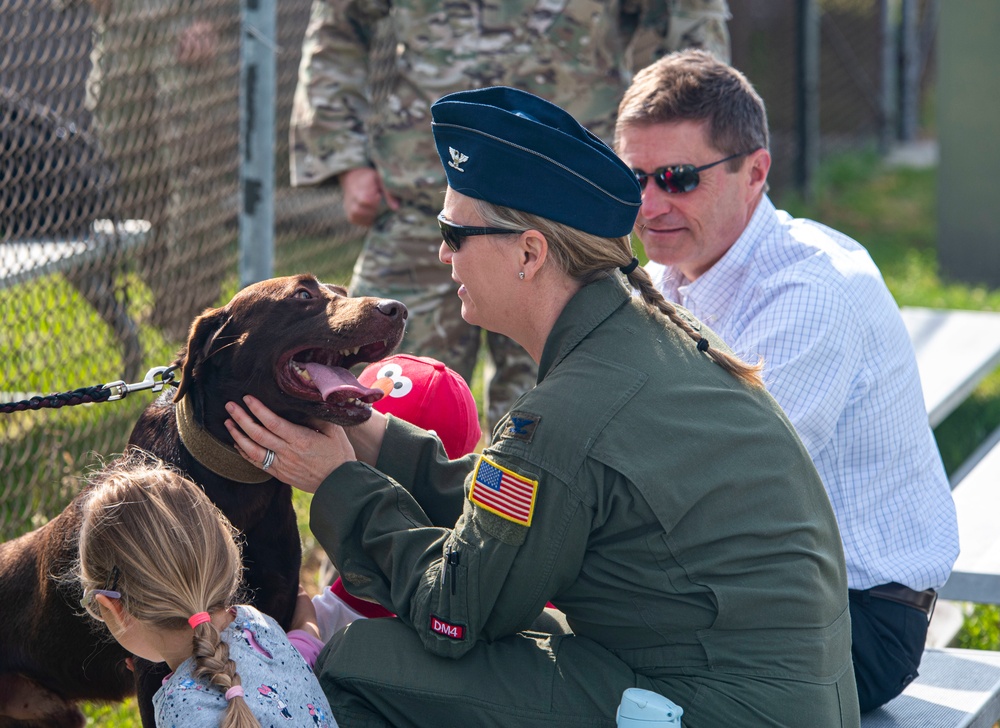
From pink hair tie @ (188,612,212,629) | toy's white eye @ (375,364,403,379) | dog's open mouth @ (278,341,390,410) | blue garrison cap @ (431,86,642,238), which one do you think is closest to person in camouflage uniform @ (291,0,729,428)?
toy's white eye @ (375,364,403,379)

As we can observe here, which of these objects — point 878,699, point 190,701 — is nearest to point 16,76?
point 190,701

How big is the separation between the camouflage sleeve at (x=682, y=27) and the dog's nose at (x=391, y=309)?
2.15m

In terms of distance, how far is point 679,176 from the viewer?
2.96 m

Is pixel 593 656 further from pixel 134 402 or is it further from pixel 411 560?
pixel 134 402

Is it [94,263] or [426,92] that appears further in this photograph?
[94,263]

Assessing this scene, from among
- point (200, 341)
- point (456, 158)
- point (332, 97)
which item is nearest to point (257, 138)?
point (332, 97)

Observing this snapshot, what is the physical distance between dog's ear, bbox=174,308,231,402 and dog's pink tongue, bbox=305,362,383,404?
0.67 ft

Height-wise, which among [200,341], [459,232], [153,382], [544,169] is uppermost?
[544,169]

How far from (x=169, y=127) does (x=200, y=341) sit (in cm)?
344

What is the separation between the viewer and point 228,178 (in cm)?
641

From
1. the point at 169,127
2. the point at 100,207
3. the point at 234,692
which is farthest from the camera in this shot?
the point at 169,127

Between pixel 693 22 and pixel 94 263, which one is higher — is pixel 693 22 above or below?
above

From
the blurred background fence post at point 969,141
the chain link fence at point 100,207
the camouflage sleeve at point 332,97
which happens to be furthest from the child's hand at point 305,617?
the blurred background fence post at point 969,141

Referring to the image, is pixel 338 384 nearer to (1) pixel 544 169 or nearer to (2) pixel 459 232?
(2) pixel 459 232
